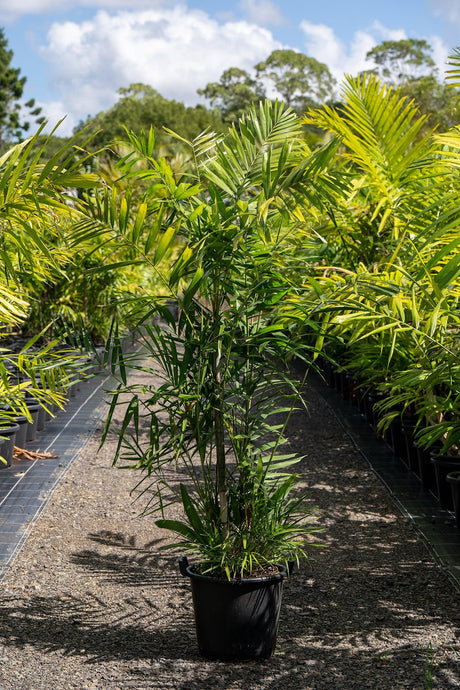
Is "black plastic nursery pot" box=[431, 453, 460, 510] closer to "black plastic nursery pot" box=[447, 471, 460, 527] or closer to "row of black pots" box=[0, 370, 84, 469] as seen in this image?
"black plastic nursery pot" box=[447, 471, 460, 527]

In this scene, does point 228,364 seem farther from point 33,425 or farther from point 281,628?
point 33,425

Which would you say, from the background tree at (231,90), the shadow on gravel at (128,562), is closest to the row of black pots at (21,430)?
the shadow on gravel at (128,562)

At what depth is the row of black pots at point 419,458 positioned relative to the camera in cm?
353

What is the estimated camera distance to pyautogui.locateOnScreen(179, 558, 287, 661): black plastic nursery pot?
217cm

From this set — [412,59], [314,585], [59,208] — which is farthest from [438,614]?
[412,59]

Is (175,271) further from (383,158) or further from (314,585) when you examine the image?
(383,158)

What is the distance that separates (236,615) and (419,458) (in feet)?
7.34

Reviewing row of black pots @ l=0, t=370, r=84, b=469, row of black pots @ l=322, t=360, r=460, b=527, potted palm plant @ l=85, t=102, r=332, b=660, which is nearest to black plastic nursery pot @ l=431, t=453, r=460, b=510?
row of black pots @ l=322, t=360, r=460, b=527

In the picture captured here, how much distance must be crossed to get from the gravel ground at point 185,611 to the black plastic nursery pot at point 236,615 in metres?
0.05

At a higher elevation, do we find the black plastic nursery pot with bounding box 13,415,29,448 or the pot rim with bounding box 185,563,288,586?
the black plastic nursery pot with bounding box 13,415,29,448

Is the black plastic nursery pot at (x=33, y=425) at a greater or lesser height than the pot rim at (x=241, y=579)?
greater

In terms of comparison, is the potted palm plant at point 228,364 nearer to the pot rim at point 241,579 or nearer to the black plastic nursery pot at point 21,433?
the pot rim at point 241,579

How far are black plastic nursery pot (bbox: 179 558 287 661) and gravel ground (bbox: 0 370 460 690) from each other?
0.05m

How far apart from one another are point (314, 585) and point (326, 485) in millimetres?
1369
